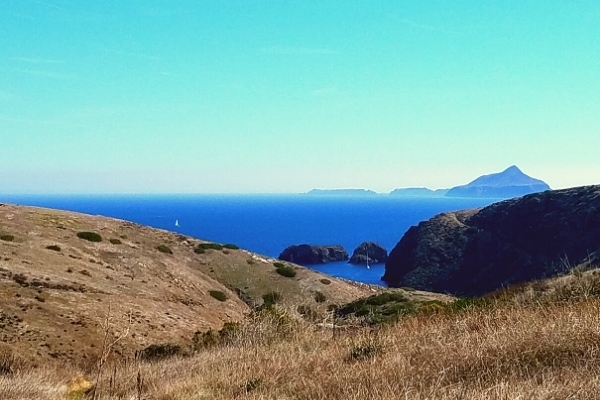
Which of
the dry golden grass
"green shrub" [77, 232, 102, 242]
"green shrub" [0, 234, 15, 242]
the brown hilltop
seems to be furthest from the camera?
"green shrub" [77, 232, 102, 242]

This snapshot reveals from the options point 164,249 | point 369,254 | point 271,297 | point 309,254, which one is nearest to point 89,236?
point 164,249

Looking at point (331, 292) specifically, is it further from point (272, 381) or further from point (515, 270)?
point (515, 270)

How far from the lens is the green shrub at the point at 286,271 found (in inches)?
1875

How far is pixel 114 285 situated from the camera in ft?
104

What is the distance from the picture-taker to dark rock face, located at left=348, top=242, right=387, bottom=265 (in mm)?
147000

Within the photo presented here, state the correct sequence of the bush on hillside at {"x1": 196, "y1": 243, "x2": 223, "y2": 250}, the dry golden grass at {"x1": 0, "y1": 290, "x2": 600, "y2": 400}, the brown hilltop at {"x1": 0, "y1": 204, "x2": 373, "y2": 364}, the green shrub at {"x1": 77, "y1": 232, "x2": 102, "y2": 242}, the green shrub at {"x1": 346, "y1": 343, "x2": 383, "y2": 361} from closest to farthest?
1. the dry golden grass at {"x1": 0, "y1": 290, "x2": 600, "y2": 400}
2. the green shrub at {"x1": 346, "y1": 343, "x2": 383, "y2": 361}
3. the brown hilltop at {"x1": 0, "y1": 204, "x2": 373, "y2": 364}
4. the green shrub at {"x1": 77, "y1": 232, "x2": 102, "y2": 242}
5. the bush on hillside at {"x1": 196, "y1": 243, "x2": 223, "y2": 250}

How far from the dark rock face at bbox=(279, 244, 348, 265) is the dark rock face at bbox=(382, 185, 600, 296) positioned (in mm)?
21710

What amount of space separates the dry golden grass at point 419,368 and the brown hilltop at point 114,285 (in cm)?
464

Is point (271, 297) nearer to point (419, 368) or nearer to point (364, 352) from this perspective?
point (364, 352)

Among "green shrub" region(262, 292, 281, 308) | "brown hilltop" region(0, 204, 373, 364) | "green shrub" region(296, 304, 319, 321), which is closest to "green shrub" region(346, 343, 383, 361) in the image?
"brown hilltop" region(0, 204, 373, 364)

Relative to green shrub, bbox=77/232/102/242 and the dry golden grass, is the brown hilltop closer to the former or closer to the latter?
green shrub, bbox=77/232/102/242

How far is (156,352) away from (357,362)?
50.3ft

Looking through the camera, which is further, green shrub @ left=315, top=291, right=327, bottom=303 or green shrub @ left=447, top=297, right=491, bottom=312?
green shrub @ left=315, top=291, right=327, bottom=303

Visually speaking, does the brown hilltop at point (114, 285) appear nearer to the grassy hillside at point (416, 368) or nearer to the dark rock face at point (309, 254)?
the grassy hillside at point (416, 368)
